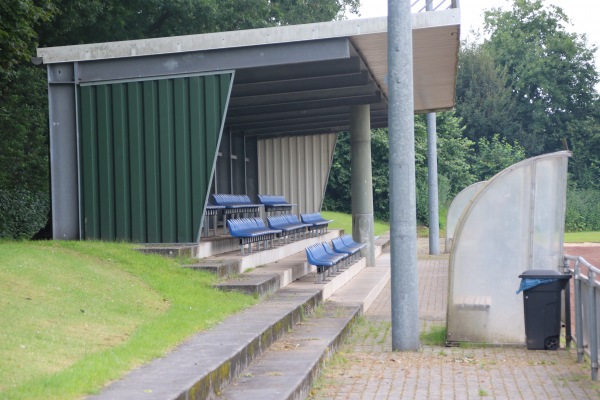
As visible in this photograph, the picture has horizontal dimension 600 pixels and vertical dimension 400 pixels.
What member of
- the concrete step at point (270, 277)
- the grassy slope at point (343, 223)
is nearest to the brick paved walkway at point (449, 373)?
the concrete step at point (270, 277)

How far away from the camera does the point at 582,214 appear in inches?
2082

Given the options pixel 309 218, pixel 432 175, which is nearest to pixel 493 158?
pixel 432 175

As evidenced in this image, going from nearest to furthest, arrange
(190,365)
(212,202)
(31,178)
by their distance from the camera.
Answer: (190,365) → (212,202) → (31,178)

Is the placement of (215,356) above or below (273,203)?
below

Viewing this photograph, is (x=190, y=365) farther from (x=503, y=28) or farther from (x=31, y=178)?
(x=503, y=28)

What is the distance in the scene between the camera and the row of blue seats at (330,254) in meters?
14.7

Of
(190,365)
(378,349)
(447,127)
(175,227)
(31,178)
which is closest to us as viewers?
(190,365)

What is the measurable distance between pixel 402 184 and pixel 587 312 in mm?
2590

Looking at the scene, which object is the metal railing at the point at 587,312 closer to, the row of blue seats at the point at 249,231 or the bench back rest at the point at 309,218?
the row of blue seats at the point at 249,231

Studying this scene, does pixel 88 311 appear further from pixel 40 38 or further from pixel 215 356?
pixel 40 38

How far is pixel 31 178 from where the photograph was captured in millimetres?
25391

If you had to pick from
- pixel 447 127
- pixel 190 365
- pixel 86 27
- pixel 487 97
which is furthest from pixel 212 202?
pixel 487 97

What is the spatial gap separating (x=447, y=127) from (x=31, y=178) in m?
31.4

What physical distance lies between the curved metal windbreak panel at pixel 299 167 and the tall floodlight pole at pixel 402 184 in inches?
677
